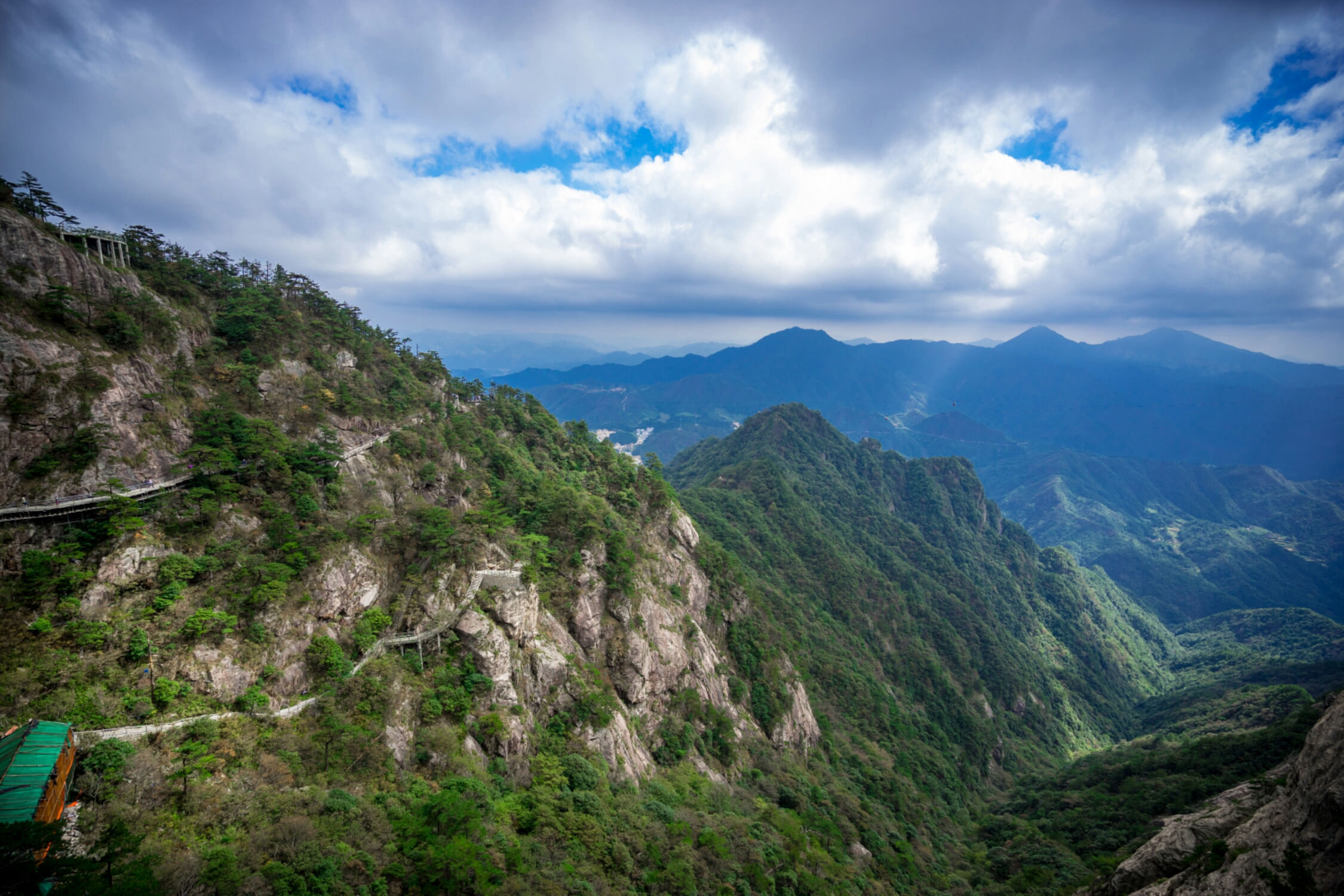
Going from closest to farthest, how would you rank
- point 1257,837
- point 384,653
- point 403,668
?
point 1257,837
point 403,668
point 384,653

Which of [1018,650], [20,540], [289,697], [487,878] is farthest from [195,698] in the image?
[1018,650]

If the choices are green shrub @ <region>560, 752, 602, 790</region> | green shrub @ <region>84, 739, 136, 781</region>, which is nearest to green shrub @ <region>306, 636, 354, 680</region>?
green shrub @ <region>84, 739, 136, 781</region>

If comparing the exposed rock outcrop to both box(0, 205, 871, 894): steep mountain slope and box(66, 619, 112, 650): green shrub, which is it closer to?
box(0, 205, 871, 894): steep mountain slope

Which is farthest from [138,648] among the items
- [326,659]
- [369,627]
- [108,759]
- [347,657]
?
[369,627]

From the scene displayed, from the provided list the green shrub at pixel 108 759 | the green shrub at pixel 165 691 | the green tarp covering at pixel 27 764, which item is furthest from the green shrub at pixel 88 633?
the green shrub at pixel 108 759

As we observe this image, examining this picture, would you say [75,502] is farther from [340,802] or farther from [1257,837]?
[1257,837]

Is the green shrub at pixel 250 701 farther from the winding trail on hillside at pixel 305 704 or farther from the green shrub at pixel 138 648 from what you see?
the green shrub at pixel 138 648
